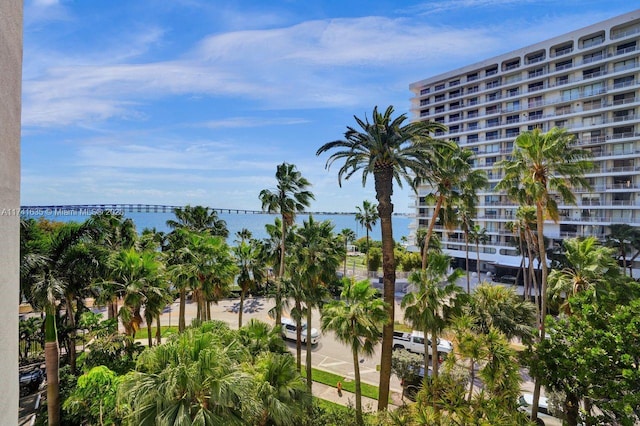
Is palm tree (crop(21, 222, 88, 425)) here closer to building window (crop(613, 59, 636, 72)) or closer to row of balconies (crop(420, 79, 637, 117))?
row of balconies (crop(420, 79, 637, 117))

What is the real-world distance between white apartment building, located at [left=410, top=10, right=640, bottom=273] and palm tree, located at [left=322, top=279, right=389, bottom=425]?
91.1ft

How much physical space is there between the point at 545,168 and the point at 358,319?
11.0 metres

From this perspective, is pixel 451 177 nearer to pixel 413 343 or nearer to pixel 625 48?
pixel 413 343

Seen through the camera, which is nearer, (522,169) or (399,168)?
(399,168)

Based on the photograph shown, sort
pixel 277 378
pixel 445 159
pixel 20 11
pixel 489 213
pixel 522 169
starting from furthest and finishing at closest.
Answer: pixel 489 213 → pixel 445 159 → pixel 522 169 → pixel 277 378 → pixel 20 11

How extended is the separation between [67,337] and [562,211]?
53.0m

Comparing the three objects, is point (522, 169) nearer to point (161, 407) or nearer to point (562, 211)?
point (161, 407)

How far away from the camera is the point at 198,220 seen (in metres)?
32.5

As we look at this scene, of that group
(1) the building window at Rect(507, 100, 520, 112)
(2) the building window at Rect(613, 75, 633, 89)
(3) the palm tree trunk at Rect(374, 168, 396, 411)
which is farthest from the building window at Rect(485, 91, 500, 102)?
(3) the palm tree trunk at Rect(374, 168, 396, 411)

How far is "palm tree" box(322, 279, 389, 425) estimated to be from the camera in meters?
13.3

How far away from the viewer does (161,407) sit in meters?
6.95

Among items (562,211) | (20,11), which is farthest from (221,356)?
(562,211)

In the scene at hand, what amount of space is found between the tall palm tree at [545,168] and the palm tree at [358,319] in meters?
7.31

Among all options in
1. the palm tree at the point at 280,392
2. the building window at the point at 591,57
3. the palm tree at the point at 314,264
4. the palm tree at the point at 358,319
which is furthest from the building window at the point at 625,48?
the palm tree at the point at 280,392
